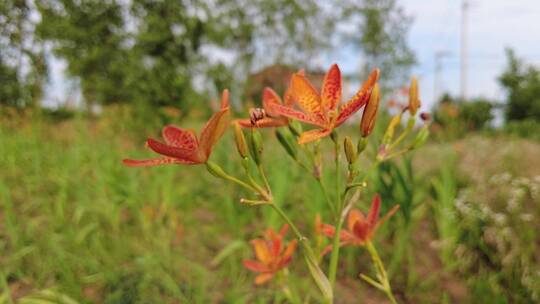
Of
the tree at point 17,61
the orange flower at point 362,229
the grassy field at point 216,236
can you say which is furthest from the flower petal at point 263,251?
the tree at point 17,61

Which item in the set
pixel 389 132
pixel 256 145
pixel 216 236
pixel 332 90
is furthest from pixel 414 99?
pixel 216 236

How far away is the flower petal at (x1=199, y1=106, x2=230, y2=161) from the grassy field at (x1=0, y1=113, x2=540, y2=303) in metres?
1.02

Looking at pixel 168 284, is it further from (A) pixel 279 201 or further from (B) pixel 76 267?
(A) pixel 279 201

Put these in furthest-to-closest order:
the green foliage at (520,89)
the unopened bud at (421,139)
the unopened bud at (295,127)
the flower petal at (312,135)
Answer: the green foliage at (520,89), the unopened bud at (421,139), the unopened bud at (295,127), the flower petal at (312,135)

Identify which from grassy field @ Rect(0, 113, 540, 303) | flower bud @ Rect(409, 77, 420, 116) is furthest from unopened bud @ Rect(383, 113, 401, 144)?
grassy field @ Rect(0, 113, 540, 303)

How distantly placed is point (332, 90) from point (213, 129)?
0.22 meters

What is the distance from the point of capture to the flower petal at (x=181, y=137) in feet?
2.26

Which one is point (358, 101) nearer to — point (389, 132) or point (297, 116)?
point (297, 116)

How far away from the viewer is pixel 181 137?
732 millimetres

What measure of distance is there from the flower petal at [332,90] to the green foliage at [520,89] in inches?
585

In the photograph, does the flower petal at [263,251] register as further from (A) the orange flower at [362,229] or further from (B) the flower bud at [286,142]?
(B) the flower bud at [286,142]

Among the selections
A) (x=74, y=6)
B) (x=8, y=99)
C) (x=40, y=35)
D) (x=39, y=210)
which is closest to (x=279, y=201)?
(x=39, y=210)

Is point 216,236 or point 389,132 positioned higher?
point 389,132

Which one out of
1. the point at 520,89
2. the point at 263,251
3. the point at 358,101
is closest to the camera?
the point at 358,101
